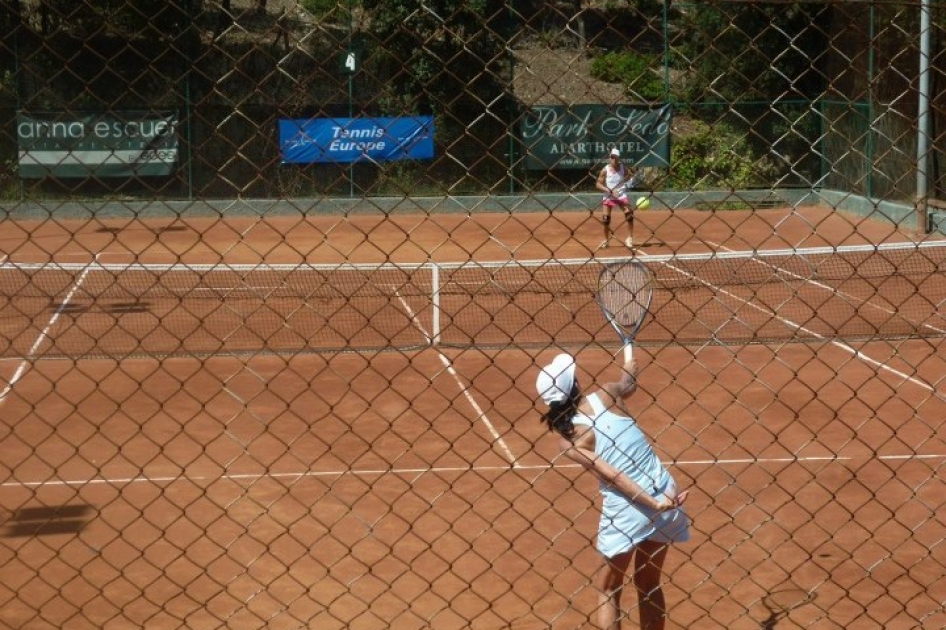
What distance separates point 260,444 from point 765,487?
433 cm

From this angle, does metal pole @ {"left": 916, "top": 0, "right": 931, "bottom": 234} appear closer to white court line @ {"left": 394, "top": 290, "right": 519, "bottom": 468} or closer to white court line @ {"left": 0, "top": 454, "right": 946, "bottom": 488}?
white court line @ {"left": 0, "top": 454, "right": 946, "bottom": 488}

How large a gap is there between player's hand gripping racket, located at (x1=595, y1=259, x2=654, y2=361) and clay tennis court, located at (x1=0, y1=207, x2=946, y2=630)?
18.7 inches

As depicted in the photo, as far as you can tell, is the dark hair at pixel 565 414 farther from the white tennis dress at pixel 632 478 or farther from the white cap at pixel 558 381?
the white tennis dress at pixel 632 478

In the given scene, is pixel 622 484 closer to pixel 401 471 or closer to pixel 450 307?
pixel 401 471

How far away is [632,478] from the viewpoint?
5262 millimetres

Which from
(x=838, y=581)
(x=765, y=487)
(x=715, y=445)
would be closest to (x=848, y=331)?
(x=715, y=445)

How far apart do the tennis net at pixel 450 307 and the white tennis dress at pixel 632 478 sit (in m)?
7.78

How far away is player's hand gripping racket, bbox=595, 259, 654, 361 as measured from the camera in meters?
5.53

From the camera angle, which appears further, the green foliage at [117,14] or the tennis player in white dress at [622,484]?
the tennis player in white dress at [622,484]

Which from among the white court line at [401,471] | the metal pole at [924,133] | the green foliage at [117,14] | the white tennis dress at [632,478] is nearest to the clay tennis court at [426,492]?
the white court line at [401,471]

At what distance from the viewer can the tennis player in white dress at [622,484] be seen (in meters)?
4.91

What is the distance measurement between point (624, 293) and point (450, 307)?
36.0 feet

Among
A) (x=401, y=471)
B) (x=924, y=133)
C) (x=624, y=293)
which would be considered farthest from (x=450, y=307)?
(x=924, y=133)

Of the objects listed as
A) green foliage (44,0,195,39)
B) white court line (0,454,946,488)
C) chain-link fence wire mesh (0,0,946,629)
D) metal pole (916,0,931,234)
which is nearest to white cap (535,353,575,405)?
chain-link fence wire mesh (0,0,946,629)
